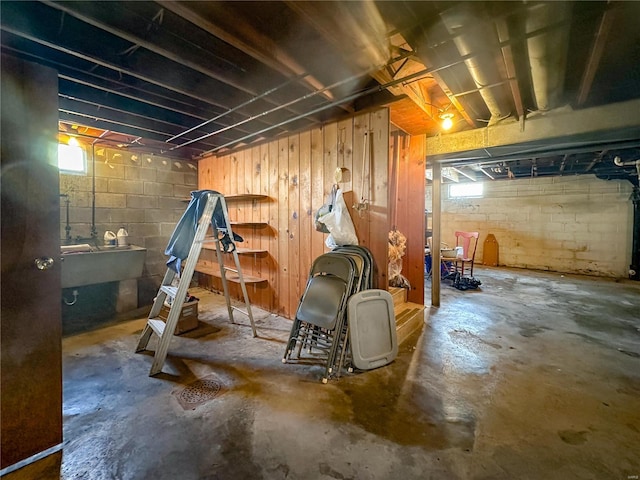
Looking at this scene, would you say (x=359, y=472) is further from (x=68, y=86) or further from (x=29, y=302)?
(x=68, y=86)

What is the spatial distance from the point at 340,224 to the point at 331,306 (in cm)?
80

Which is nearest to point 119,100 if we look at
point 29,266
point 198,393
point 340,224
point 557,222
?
point 29,266

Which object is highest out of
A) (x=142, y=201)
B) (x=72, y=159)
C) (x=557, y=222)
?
(x=72, y=159)

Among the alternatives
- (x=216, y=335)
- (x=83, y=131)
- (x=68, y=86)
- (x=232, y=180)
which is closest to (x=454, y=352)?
(x=216, y=335)

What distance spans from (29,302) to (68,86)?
1921 millimetres

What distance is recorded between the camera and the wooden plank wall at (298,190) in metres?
2.69

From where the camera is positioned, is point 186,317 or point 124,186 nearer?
point 186,317

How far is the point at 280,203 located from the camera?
357 centimetres

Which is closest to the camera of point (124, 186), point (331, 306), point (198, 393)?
point (198, 393)

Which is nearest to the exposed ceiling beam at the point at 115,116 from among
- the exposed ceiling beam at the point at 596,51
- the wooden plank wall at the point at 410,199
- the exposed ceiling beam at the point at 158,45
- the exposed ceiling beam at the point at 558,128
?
the exposed ceiling beam at the point at 158,45

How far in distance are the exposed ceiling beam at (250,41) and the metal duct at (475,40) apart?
98 centimetres

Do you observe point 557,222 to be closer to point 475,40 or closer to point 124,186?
point 475,40

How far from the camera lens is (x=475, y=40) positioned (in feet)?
5.79

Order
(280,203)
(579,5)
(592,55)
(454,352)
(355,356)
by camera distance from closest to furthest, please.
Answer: (579,5), (592,55), (355,356), (454,352), (280,203)
